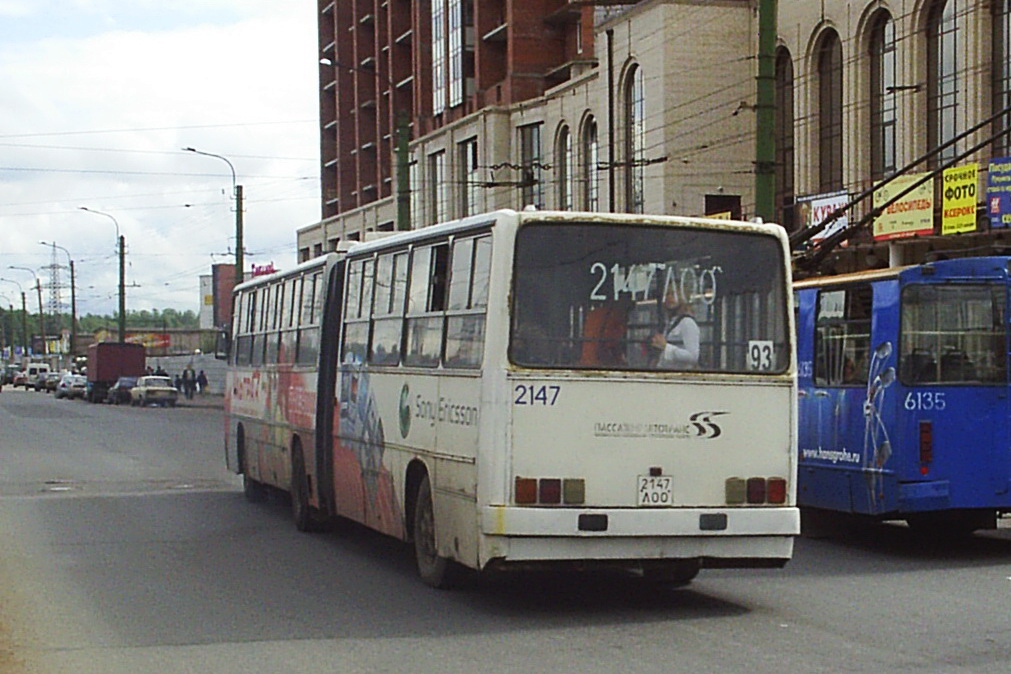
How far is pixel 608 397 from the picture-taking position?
11320 millimetres

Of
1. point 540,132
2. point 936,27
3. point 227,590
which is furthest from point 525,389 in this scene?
point 540,132

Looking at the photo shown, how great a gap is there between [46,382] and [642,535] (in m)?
119

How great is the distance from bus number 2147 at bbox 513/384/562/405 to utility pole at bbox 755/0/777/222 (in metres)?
8.77

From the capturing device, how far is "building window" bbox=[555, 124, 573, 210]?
5794 centimetres

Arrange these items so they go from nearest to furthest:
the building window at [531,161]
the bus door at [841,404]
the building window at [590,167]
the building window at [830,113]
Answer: the bus door at [841,404], the building window at [830,113], the building window at [590,167], the building window at [531,161]

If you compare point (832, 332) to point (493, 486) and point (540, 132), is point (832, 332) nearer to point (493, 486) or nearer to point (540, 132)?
point (493, 486)

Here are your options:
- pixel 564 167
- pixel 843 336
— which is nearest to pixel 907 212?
pixel 843 336

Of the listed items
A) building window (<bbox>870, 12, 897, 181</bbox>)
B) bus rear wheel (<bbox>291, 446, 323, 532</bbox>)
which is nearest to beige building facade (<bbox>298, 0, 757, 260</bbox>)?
building window (<bbox>870, 12, 897, 181</bbox>)

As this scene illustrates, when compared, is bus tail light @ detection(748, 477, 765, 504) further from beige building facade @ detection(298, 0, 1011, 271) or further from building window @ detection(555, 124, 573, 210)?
building window @ detection(555, 124, 573, 210)

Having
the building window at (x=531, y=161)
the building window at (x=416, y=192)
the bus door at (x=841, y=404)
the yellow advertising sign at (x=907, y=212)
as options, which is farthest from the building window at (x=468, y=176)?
the bus door at (x=841, y=404)

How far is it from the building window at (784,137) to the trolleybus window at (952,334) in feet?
97.8

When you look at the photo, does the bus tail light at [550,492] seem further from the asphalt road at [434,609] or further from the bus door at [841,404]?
the bus door at [841,404]

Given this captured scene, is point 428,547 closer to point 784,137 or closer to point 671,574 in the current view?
point 671,574

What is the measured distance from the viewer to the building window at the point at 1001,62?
116 feet
